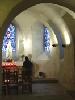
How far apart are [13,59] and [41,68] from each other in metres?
1.84

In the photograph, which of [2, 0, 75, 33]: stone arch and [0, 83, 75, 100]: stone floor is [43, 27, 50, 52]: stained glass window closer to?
[0, 83, 75, 100]: stone floor

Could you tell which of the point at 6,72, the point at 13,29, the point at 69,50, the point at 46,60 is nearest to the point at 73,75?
the point at 69,50

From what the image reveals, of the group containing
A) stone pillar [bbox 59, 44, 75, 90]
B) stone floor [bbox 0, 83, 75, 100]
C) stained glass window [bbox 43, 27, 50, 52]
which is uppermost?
stained glass window [bbox 43, 27, 50, 52]

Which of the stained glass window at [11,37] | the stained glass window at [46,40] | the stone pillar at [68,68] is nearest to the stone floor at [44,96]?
the stone pillar at [68,68]

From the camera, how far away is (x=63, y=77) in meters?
17.2

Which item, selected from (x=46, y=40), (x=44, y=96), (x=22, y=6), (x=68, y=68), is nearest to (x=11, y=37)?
(x=46, y=40)

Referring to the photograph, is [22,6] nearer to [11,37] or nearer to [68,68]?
[68,68]

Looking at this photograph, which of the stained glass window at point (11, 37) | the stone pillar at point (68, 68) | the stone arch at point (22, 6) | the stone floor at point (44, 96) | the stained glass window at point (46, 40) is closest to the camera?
the stone floor at point (44, 96)

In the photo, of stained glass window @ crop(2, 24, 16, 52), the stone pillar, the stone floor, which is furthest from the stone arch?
stained glass window @ crop(2, 24, 16, 52)

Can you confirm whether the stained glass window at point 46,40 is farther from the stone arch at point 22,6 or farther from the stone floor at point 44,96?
the stone arch at point 22,6

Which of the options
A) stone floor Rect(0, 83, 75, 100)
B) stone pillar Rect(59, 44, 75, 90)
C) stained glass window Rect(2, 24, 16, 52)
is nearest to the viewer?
stone floor Rect(0, 83, 75, 100)

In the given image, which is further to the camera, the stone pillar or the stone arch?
the stone pillar

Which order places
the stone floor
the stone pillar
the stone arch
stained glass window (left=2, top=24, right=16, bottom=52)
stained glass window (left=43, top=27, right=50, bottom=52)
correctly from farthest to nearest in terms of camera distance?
stained glass window (left=2, top=24, right=16, bottom=52), stained glass window (left=43, top=27, right=50, bottom=52), the stone pillar, the stone arch, the stone floor

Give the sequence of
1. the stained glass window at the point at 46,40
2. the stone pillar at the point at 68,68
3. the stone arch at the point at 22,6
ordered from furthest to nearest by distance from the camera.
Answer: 1. the stained glass window at the point at 46,40
2. the stone pillar at the point at 68,68
3. the stone arch at the point at 22,6
